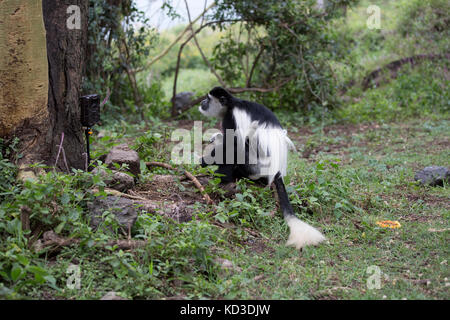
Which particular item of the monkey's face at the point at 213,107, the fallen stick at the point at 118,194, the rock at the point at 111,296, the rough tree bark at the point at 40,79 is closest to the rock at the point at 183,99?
the monkey's face at the point at 213,107

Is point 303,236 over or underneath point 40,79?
underneath

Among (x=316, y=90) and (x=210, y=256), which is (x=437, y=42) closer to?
(x=316, y=90)

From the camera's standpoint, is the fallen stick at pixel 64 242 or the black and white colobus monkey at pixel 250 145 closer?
the fallen stick at pixel 64 242

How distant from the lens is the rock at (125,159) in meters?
3.37

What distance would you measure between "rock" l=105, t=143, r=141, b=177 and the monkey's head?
3.48ft

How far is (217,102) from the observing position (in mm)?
4223

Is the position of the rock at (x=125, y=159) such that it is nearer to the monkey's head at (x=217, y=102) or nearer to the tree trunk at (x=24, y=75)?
the tree trunk at (x=24, y=75)

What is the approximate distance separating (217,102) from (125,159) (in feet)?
3.94

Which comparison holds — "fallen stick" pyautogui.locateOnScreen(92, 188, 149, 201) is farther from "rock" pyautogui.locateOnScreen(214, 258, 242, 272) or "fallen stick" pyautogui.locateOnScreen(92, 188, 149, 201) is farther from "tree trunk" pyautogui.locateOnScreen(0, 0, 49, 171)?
"rock" pyautogui.locateOnScreen(214, 258, 242, 272)

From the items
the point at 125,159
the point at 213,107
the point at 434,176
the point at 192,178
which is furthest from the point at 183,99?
the point at 434,176

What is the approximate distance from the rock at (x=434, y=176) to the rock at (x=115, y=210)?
8.93 ft

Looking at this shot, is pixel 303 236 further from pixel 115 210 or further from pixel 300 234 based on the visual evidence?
pixel 115 210

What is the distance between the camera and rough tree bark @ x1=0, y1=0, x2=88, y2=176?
2.82m

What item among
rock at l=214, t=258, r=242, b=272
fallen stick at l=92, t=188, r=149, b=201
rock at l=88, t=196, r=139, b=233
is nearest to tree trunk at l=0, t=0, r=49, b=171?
fallen stick at l=92, t=188, r=149, b=201
